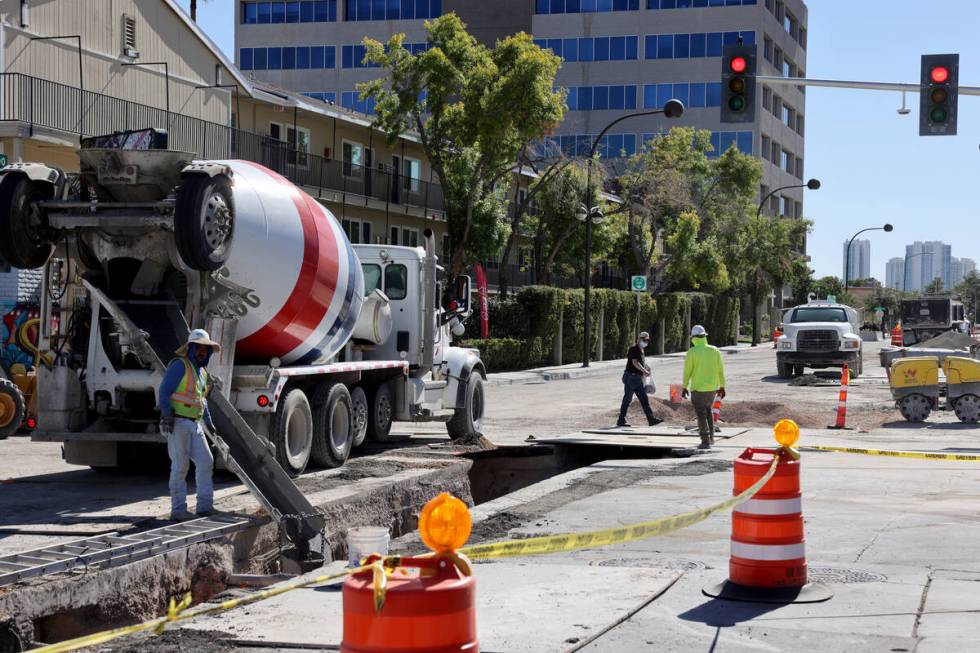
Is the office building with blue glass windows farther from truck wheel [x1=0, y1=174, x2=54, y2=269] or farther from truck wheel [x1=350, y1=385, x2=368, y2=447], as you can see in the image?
truck wheel [x1=0, y1=174, x2=54, y2=269]

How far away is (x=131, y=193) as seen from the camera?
12656 millimetres

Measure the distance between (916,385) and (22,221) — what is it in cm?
1620

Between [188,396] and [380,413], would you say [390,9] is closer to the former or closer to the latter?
[380,413]

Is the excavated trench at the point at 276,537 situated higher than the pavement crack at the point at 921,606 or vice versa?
the pavement crack at the point at 921,606

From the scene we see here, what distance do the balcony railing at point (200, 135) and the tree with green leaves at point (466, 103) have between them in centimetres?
299

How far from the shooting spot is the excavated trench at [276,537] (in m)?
8.08

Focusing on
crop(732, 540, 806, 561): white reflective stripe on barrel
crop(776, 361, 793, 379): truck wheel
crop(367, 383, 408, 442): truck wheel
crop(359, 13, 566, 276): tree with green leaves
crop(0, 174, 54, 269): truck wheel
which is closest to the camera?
crop(732, 540, 806, 561): white reflective stripe on barrel

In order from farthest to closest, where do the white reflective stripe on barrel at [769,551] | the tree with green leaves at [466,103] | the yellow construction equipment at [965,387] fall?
the tree with green leaves at [466,103], the yellow construction equipment at [965,387], the white reflective stripe on barrel at [769,551]

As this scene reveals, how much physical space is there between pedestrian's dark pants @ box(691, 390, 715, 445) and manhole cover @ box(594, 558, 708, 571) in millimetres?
8016

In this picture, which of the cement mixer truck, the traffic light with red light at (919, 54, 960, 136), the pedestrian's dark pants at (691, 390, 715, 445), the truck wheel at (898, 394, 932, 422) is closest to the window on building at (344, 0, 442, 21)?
the traffic light with red light at (919, 54, 960, 136)

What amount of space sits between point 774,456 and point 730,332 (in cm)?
6155

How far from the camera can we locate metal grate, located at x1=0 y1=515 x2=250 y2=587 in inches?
328

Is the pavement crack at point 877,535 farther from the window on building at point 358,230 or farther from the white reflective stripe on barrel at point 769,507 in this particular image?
the window on building at point 358,230

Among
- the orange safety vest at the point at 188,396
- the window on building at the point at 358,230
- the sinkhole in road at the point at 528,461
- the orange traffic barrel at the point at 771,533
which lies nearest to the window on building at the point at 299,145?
the window on building at the point at 358,230
